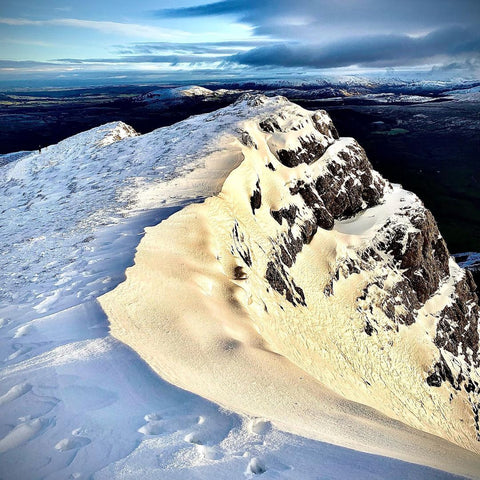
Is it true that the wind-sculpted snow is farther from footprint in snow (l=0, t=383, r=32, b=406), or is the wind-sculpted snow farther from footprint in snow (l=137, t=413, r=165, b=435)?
footprint in snow (l=0, t=383, r=32, b=406)

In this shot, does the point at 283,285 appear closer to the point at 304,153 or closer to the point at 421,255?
the point at 304,153

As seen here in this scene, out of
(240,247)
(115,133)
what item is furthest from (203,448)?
(115,133)

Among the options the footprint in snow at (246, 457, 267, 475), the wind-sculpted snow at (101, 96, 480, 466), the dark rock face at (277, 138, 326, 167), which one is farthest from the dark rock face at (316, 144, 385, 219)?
the footprint in snow at (246, 457, 267, 475)

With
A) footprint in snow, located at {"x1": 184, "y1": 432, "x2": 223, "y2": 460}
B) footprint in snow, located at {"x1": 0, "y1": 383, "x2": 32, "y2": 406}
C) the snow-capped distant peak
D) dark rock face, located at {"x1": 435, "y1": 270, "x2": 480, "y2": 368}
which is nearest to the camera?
footprint in snow, located at {"x1": 184, "y1": 432, "x2": 223, "y2": 460}

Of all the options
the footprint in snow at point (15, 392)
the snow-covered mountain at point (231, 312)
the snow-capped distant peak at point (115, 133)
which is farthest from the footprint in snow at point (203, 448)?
the snow-capped distant peak at point (115, 133)

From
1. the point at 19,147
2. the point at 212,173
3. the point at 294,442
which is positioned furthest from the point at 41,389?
the point at 19,147

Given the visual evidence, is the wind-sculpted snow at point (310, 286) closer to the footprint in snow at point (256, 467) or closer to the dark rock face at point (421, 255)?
the dark rock face at point (421, 255)
